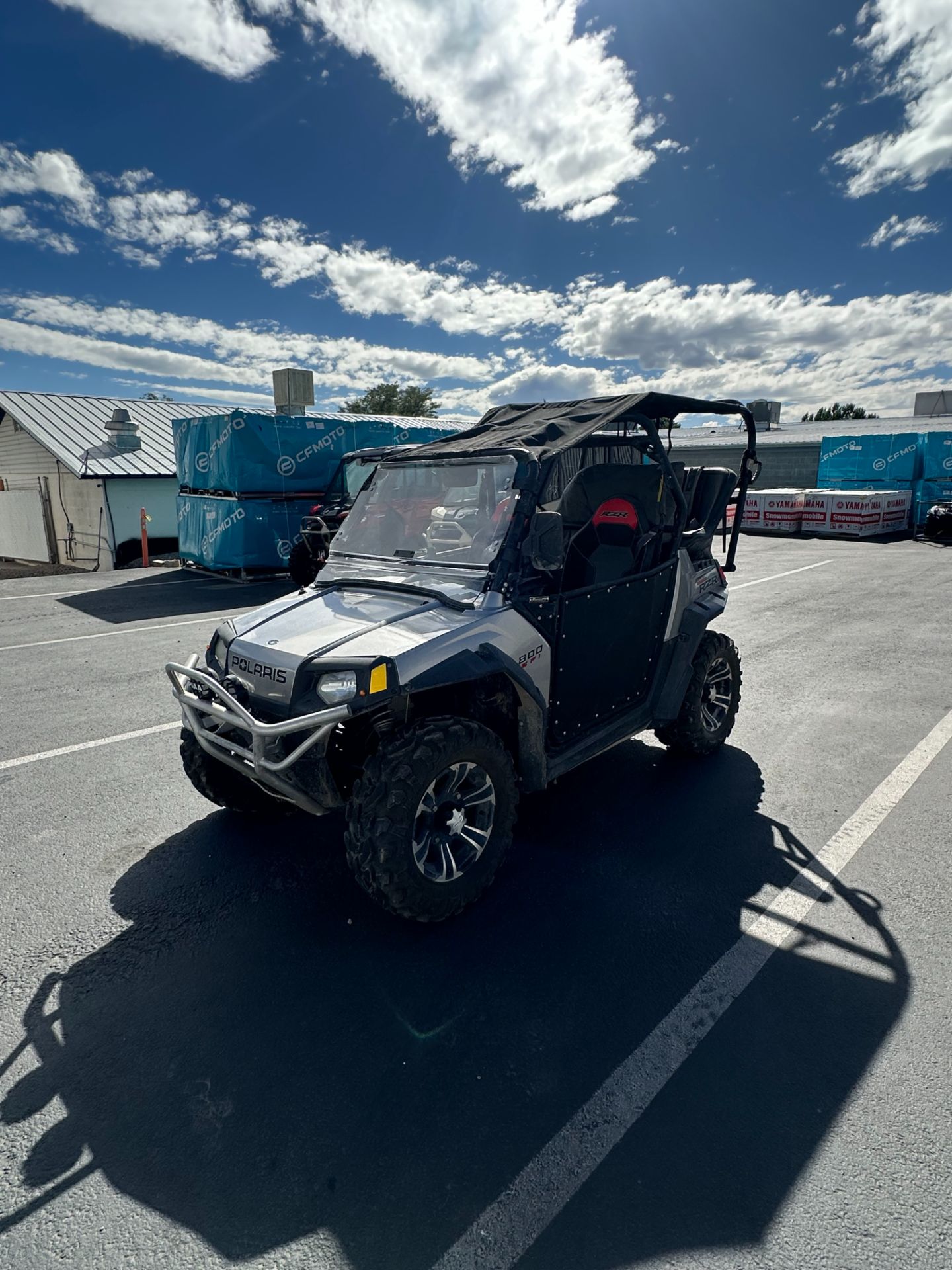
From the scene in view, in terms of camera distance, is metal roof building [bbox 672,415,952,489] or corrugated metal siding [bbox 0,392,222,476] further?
metal roof building [bbox 672,415,952,489]

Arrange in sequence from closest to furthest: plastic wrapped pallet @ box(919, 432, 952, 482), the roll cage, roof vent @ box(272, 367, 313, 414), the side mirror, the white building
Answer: the side mirror, the roll cage, the white building, plastic wrapped pallet @ box(919, 432, 952, 482), roof vent @ box(272, 367, 313, 414)

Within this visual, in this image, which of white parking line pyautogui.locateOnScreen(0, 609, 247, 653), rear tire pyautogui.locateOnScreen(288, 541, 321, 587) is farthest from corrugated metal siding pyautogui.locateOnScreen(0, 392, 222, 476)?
rear tire pyautogui.locateOnScreen(288, 541, 321, 587)

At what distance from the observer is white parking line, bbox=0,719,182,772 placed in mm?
4852

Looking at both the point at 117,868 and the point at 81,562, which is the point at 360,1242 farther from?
the point at 81,562

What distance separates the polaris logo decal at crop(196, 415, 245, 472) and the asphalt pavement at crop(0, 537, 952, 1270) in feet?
32.8

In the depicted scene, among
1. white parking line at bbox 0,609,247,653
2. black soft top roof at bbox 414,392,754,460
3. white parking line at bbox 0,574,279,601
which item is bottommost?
white parking line at bbox 0,609,247,653

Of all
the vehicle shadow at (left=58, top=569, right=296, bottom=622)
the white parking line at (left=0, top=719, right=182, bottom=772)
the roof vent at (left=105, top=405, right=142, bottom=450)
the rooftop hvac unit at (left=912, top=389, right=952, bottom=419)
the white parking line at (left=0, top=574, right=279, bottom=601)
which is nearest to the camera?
the white parking line at (left=0, top=719, right=182, bottom=772)

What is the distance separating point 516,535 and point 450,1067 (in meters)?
2.26

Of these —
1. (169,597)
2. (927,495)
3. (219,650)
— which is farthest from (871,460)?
(219,650)

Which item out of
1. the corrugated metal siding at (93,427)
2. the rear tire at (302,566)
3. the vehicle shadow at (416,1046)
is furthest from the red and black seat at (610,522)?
the corrugated metal siding at (93,427)

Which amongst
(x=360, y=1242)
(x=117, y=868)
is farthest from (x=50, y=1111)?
(x=117, y=868)

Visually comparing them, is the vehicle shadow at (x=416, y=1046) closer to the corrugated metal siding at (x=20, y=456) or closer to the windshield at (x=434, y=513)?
the windshield at (x=434, y=513)

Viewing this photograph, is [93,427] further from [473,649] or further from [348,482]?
[473,649]

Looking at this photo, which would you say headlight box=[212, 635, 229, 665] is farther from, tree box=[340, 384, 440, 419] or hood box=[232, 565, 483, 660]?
tree box=[340, 384, 440, 419]
